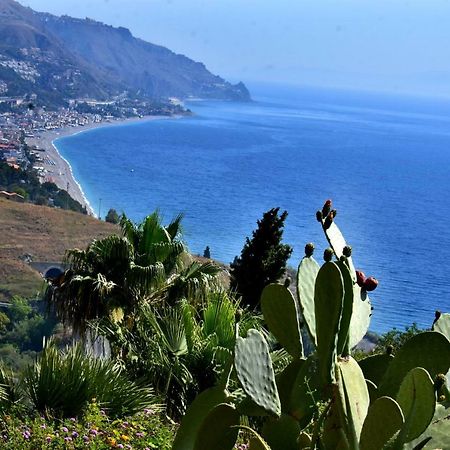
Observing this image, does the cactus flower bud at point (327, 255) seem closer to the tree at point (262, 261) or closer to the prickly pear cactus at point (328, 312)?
the prickly pear cactus at point (328, 312)

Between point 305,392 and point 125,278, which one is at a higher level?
point 305,392

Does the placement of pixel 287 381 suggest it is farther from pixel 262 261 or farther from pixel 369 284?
pixel 262 261

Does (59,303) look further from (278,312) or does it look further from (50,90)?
(50,90)

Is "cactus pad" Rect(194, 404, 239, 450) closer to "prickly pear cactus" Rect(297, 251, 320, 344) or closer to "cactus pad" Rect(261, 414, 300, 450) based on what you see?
"cactus pad" Rect(261, 414, 300, 450)

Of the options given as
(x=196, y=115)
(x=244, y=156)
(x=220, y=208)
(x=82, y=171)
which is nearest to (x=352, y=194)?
(x=220, y=208)

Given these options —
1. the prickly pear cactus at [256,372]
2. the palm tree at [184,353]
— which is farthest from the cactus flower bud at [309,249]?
the palm tree at [184,353]

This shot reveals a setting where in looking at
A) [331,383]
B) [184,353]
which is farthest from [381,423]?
[184,353]
